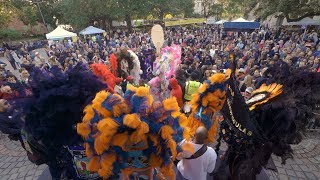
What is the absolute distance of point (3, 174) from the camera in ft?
17.8

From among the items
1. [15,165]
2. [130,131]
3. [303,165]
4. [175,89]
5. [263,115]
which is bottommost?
[303,165]

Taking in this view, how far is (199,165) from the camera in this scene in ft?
10.6

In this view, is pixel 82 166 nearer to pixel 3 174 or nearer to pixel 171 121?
pixel 171 121

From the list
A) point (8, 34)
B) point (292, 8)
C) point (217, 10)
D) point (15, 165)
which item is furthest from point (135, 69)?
point (217, 10)

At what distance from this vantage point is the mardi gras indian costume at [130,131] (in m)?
2.33

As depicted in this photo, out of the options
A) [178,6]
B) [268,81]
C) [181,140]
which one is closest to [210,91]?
[268,81]

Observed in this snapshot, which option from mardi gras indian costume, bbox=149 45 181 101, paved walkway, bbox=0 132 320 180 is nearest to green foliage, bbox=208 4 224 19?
mardi gras indian costume, bbox=149 45 181 101

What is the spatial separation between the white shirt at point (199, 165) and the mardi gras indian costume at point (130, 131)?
25.9 inches

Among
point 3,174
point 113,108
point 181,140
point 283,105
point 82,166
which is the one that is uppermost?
point 113,108

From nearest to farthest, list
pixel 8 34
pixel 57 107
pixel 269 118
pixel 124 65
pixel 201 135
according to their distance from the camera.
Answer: pixel 57 107
pixel 201 135
pixel 269 118
pixel 124 65
pixel 8 34

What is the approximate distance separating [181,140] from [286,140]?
1.38 meters

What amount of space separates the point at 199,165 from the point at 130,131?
4.47 feet

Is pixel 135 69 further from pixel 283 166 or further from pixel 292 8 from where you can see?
pixel 292 8

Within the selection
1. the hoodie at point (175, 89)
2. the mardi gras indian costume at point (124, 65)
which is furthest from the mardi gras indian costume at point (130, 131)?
the mardi gras indian costume at point (124, 65)
